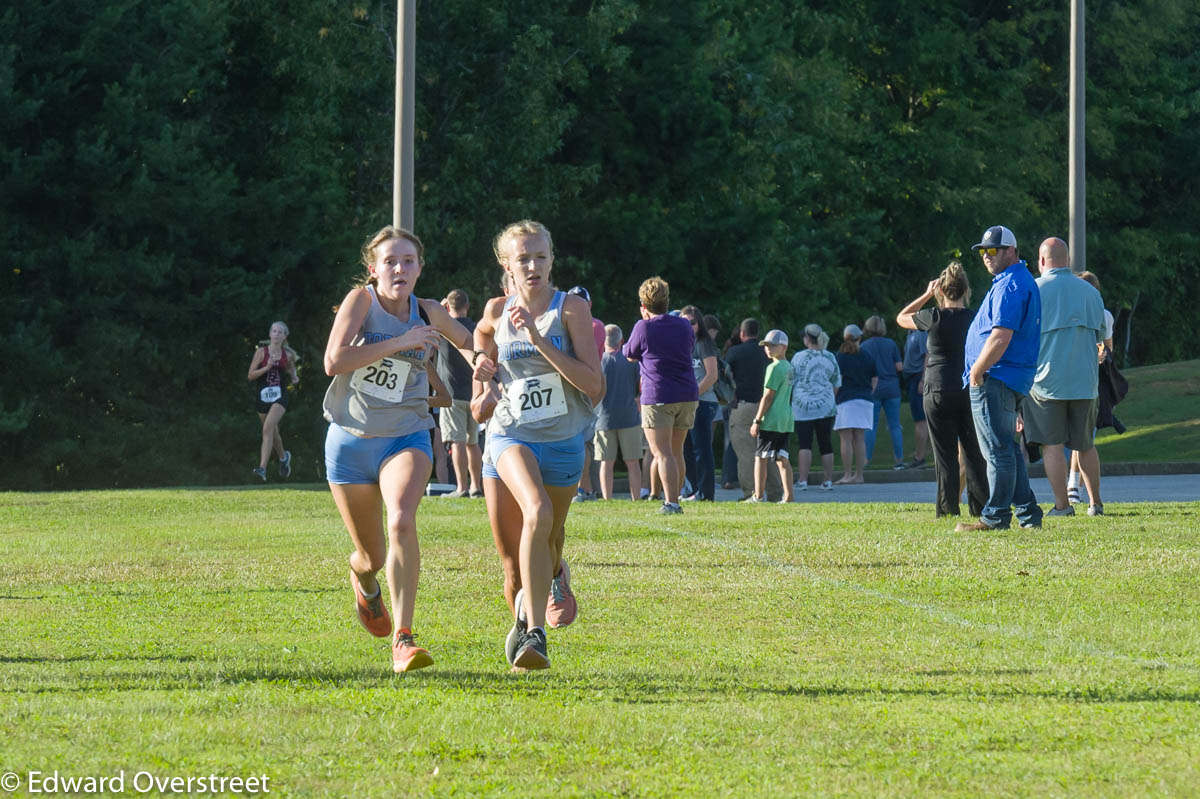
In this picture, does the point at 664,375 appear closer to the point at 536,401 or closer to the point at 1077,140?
the point at 1077,140

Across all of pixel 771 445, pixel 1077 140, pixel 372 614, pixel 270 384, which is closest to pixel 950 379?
pixel 771 445

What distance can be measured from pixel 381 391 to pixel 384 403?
6 centimetres

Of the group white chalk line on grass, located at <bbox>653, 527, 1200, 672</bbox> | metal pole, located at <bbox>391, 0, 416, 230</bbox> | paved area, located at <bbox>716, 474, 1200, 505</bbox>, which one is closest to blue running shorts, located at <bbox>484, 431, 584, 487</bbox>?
white chalk line on grass, located at <bbox>653, 527, 1200, 672</bbox>

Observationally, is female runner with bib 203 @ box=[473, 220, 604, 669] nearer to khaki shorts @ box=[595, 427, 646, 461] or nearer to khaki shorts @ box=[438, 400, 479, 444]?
khaki shorts @ box=[438, 400, 479, 444]

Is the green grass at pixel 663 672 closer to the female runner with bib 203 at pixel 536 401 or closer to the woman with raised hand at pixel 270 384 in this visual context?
the female runner with bib 203 at pixel 536 401

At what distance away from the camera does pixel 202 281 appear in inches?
1259

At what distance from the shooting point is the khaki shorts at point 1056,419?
560 inches

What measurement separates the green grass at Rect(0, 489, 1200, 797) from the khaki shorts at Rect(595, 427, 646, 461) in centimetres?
549

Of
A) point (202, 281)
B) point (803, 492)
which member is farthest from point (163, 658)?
point (202, 281)

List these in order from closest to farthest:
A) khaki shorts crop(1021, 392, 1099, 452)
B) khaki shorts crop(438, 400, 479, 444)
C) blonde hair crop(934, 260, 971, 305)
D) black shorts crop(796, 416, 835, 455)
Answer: blonde hair crop(934, 260, 971, 305), khaki shorts crop(1021, 392, 1099, 452), khaki shorts crop(438, 400, 479, 444), black shorts crop(796, 416, 835, 455)

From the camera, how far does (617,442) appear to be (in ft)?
62.9

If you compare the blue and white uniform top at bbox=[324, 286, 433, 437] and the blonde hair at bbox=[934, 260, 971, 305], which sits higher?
the blonde hair at bbox=[934, 260, 971, 305]

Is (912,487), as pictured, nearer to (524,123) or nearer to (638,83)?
(524,123)

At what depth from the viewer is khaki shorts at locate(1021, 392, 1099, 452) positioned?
46.7ft
